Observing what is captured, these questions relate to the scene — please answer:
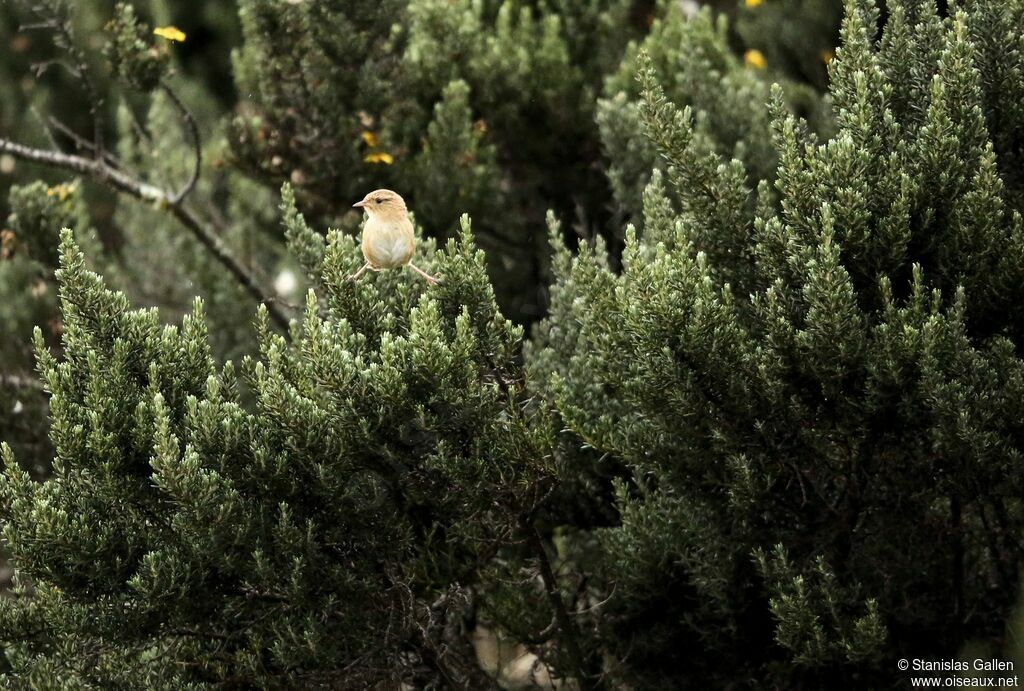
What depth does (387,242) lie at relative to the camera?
503 cm

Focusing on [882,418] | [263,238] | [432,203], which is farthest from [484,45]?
[882,418]

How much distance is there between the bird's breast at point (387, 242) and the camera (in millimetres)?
5023

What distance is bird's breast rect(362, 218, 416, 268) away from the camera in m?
5.02

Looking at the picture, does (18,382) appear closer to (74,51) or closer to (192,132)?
(192,132)

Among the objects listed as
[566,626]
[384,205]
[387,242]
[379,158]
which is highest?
[384,205]

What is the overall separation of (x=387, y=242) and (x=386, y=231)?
0.16 ft

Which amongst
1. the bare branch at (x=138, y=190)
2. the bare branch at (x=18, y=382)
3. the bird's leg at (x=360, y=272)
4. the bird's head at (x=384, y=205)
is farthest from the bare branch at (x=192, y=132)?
the bird's head at (x=384, y=205)

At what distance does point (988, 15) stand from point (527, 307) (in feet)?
15.4

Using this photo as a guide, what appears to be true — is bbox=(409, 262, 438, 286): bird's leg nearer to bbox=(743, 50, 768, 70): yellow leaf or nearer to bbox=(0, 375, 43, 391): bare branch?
bbox=(0, 375, 43, 391): bare branch

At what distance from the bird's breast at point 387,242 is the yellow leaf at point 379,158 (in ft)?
10.3

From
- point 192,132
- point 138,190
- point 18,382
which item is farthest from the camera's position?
point 18,382

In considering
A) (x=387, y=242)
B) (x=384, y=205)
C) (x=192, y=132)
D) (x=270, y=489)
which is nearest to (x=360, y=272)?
(x=387, y=242)

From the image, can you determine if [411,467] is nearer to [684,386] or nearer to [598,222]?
[684,386]

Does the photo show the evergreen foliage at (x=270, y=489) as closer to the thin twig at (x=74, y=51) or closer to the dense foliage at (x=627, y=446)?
the dense foliage at (x=627, y=446)
